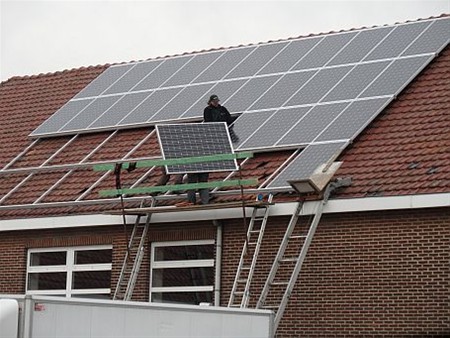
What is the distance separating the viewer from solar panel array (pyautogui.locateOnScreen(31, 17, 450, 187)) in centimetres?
2322

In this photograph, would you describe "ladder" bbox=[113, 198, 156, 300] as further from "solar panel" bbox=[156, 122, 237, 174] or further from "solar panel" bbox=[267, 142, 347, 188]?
"solar panel" bbox=[267, 142, 347, 188]

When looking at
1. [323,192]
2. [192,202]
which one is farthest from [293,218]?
[192,202]

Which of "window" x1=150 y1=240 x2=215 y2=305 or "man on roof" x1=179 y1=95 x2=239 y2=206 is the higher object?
"man on roof" x1=179 y1=95 x2=239 y2=206

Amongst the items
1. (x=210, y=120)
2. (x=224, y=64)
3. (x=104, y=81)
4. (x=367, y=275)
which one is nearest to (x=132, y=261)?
(x=210, y=120)

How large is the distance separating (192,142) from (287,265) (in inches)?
108

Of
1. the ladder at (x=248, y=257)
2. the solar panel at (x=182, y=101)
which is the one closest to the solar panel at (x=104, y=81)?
the solar panel at (x=182, y=101)

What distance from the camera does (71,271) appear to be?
25.0 meters

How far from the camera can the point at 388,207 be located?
21.0m

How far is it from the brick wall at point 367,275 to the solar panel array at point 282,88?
1.35 m

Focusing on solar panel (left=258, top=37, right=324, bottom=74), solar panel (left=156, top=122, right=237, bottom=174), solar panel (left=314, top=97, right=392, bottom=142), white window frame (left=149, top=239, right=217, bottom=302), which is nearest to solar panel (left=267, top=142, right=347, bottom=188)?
solar panel (left=314, top=97, right=392, bottom=142)

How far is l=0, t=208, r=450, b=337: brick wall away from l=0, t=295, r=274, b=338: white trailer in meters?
3.66

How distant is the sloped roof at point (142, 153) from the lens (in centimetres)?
2167

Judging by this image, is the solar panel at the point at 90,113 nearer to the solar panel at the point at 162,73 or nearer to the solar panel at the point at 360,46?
the solar panel at the point at 162,73

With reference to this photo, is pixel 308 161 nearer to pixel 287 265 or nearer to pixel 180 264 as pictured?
pixel 287 265
